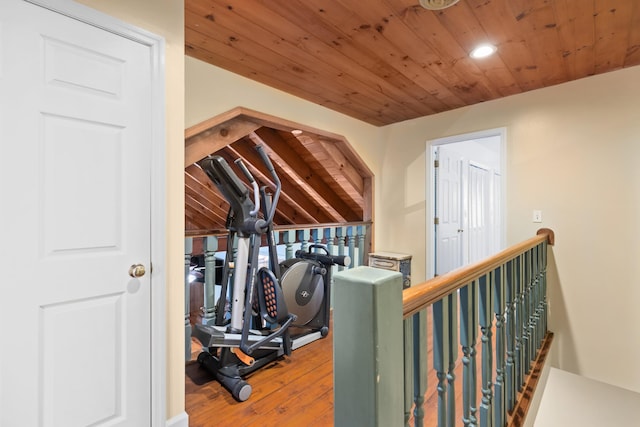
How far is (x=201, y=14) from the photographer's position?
181cm

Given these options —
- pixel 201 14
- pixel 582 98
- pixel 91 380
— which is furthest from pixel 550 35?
pixel 91 380

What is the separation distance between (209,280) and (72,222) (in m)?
1.23

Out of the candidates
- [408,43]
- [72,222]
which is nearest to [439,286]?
[72,222]

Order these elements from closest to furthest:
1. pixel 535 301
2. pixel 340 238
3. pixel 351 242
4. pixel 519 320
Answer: pixel 519 320 < pixel 535 301 < pixel 340 238 < pixel 351 242

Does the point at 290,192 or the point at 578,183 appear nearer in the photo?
the point at 578,183

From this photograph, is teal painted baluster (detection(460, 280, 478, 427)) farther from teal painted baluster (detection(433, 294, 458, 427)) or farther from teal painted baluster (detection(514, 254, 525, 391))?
teal painted baluster (detection(514, 254, 525, 391))

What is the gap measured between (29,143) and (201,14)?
1.16 m

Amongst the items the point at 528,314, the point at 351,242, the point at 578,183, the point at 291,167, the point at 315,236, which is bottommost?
the point at 528,314

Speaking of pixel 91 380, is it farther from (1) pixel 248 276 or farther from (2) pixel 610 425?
(2) pixel 610 425

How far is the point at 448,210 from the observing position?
13.5ft

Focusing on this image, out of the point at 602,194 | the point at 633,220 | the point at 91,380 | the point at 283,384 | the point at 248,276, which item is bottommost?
the point at 283,384

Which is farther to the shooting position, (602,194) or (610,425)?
(602,194)

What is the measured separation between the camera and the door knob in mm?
1461

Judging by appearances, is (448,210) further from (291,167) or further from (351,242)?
(291,167)
